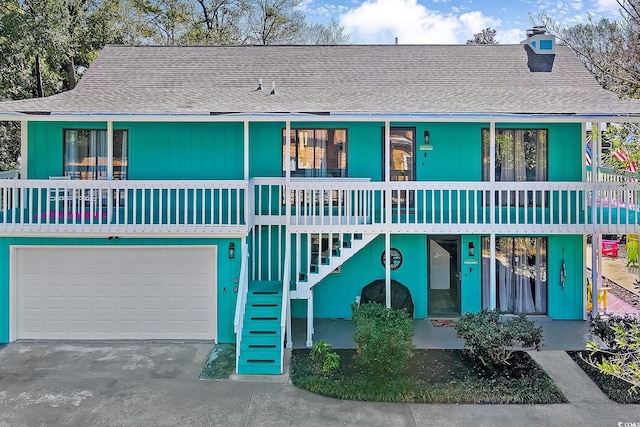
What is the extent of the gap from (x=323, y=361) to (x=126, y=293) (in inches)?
172

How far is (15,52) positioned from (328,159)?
45.1ft

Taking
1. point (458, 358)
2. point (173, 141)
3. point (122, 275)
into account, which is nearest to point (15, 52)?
point (173, 141)

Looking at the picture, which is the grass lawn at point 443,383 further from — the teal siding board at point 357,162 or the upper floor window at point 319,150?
the upper floor window at point 319,150

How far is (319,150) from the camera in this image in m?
11.4

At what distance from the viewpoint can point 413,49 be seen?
13.9 metres

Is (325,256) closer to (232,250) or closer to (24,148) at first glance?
(232,250)

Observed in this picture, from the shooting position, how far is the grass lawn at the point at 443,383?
7395 millimetres

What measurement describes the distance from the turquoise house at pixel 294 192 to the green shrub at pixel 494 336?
212cm

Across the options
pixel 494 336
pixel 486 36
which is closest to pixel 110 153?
pixel 494 336

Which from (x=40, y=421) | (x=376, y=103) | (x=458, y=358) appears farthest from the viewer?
(x=376, y=103)

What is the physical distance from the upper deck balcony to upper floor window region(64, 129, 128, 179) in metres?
0.67

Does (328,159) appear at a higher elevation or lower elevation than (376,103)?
lower

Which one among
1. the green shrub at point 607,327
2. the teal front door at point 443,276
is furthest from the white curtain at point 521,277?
the green shrub at point 607,327

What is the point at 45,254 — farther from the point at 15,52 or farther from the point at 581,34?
the point at 581,34
